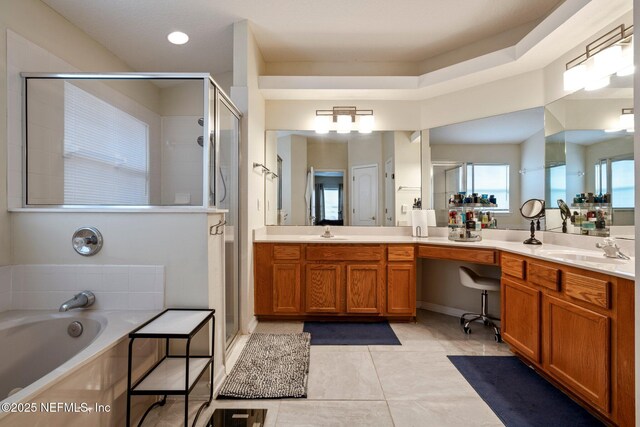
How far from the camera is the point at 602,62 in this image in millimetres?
2004

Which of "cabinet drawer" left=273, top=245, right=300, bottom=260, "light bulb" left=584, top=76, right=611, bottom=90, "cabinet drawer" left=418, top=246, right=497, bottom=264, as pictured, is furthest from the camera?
"cabinet drawer" left=273, top=245, right=300, bottom=260

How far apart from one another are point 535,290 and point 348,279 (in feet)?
4.90

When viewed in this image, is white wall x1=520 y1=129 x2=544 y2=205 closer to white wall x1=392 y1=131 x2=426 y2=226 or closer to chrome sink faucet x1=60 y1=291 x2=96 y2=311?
white wall x1=392 y1=131 x2=426 y2=226

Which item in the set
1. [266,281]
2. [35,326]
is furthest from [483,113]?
[35,326]

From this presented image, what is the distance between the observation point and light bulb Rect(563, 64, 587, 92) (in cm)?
218

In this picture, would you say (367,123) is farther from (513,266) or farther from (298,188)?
(513,266)

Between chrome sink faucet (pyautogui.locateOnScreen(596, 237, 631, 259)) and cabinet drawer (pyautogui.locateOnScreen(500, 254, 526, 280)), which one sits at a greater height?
chrome sink faucet (pyautogui.locateOnScreen(596, 237, 631, 259))

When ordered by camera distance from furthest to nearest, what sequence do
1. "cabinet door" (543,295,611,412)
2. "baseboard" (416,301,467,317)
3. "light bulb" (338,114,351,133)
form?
"light bulb" (338,114,351,133) → "baseboard" (416,301,467,317) → "cabinet door" (543,295,611,412)

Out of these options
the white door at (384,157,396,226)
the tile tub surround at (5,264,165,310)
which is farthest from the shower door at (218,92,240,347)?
the white door at (384,157,396,226)

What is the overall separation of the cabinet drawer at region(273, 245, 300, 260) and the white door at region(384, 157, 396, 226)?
114 centimetres

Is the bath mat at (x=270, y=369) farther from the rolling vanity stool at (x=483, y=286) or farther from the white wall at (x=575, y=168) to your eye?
the white wall at (x=575, y=168)

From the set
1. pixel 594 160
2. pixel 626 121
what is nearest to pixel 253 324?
pixel 594 160

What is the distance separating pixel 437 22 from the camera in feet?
8.76

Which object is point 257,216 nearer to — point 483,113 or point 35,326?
point 35,326
